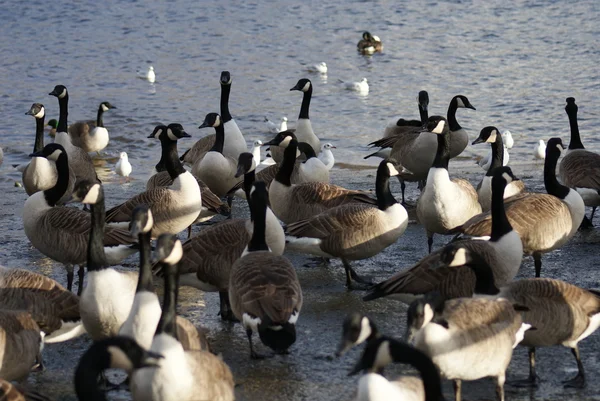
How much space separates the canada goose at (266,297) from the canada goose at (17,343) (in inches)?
67.1

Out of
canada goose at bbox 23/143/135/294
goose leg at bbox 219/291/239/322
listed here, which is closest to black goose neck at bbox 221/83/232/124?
canada goose at bbox 23/143/135/294

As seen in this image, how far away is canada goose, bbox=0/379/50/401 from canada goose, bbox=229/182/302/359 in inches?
83.3

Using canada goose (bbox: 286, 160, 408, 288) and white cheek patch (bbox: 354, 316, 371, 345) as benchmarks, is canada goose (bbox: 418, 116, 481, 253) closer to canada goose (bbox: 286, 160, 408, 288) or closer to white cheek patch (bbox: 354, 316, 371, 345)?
canada goose (bbox: 286, 160, 408, 288)

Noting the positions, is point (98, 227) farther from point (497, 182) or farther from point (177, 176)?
point (497, 182)

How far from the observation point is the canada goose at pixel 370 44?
96.9ft

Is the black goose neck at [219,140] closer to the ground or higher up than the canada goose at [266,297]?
closer to the ground

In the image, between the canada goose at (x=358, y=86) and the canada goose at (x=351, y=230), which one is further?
the canada goose at (x=358, y=86)

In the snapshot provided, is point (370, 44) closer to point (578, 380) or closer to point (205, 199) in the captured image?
point (205, 199)

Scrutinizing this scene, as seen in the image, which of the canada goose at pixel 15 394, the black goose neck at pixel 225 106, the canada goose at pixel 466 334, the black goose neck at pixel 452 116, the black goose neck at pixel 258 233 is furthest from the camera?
the black goose neck at pixel 225 106

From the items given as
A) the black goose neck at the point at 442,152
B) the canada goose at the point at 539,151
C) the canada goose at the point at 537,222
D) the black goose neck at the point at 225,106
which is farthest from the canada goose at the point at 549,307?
the canada goose at the point at 539,151

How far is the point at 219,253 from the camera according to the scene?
956 centimetres

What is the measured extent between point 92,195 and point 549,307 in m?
4.03

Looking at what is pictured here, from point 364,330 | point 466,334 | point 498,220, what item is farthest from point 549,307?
point 364,330

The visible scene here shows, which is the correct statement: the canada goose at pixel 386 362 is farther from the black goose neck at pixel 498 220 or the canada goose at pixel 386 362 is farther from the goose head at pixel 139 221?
the black goose neck at pixel 498 220
